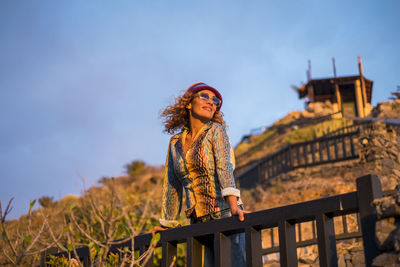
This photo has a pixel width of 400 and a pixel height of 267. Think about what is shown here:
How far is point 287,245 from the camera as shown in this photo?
2072 mm

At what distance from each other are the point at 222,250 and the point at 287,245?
1.32 feet

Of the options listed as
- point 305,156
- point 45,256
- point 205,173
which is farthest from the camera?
point 305,156

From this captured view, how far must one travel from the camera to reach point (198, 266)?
8.08 feet

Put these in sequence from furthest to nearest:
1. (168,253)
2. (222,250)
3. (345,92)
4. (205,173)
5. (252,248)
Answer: (345,92), (205,173), (168,253), (222,250), (252,248)

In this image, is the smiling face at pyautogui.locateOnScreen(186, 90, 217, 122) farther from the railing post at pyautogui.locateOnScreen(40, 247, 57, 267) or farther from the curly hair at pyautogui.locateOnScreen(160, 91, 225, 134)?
the railing post at pyautogui.locateOnScreen(40, 247, 57, 267)

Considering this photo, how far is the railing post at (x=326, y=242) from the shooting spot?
190cm

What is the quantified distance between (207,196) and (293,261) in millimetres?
876

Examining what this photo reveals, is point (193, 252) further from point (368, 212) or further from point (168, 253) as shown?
point (368, 212)

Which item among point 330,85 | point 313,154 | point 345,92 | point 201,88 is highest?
point 330,85

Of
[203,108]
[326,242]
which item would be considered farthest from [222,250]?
[203,108]

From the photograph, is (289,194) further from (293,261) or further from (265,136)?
(265,136)

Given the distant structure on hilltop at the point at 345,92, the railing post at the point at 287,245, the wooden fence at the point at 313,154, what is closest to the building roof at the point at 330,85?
the distant structure on hilltop at the point at 345,92

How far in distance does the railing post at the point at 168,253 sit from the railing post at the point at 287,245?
0.78 meters

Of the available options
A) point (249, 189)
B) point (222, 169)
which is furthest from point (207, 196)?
point (249, 189)
